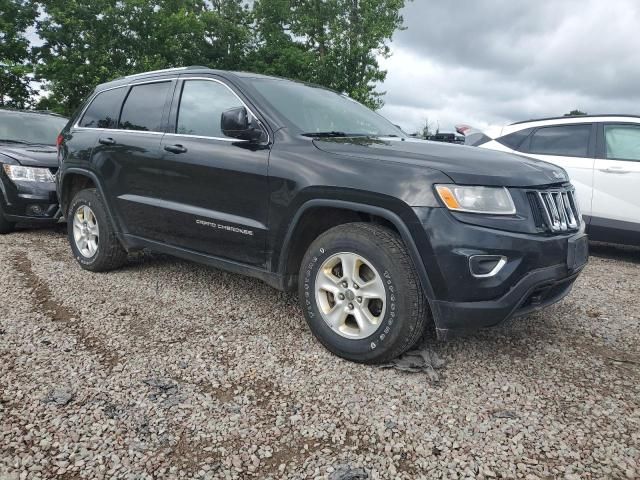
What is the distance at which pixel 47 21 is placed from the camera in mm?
24000

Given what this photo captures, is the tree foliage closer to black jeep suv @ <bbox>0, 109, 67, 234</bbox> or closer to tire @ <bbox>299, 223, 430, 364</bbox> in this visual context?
black jeep suv @ <bbox>0, 109, 67, 234</bbox>

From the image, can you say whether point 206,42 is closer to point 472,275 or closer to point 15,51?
point 15,51

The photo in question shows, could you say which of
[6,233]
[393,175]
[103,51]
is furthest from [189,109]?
[103,51]

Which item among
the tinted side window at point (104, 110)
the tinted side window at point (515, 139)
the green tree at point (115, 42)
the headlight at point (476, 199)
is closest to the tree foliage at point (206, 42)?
the green tree at point (115, 42)

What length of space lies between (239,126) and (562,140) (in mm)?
4737

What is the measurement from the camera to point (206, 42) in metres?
26.4

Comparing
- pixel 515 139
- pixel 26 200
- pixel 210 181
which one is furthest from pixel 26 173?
pixel 515 139

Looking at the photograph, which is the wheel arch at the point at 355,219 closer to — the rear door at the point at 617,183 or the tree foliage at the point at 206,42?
the rear door at the point at 617,183

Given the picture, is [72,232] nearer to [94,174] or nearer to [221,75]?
[94,174]

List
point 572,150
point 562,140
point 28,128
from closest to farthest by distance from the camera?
point 572,150 < point 562,140 < point 28,128

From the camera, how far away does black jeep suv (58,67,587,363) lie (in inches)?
99.9

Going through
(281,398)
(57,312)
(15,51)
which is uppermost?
(15,51)

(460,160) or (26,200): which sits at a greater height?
(460,160)

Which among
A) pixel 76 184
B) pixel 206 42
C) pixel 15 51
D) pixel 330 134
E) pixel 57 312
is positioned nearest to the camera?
pixel 330 134
